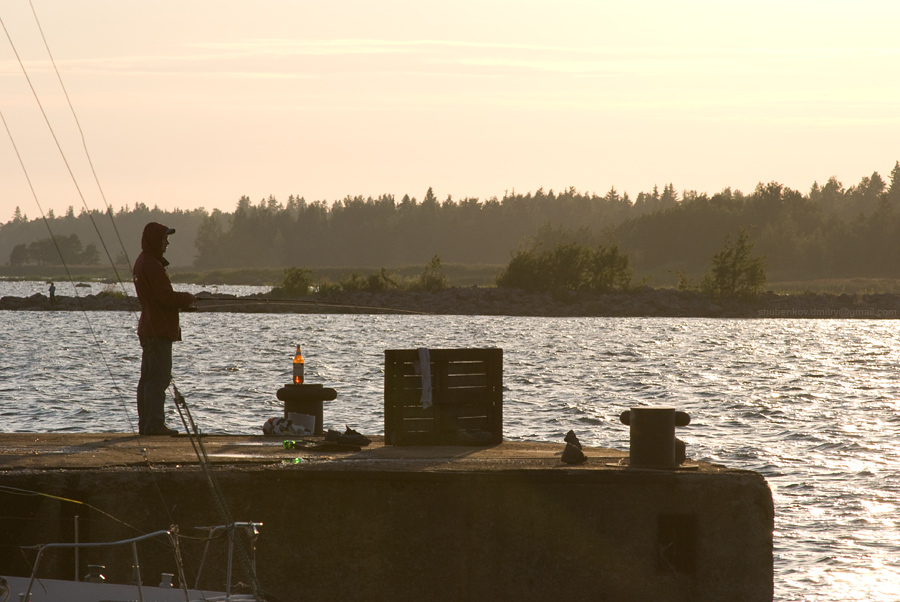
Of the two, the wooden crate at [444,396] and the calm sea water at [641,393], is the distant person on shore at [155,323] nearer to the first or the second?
the wooden crate at [444,396]

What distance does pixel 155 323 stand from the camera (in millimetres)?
11289

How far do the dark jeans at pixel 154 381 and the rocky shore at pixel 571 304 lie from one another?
81.0 meters

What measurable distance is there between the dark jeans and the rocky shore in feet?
266

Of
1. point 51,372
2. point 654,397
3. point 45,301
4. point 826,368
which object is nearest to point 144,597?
point 654,397

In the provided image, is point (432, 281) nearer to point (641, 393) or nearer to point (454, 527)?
point (641, 393)

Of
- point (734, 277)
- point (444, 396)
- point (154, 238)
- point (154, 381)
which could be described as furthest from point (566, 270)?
point (444, 396)

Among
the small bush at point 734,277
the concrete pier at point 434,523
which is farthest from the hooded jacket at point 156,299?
the small bush at point 734,277

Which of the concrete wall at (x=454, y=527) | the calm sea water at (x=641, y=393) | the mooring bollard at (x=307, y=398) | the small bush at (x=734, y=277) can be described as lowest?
the calm sea water at (x=641, y=393)

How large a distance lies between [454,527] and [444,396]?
2.35 m

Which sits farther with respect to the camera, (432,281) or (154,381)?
(432,281)

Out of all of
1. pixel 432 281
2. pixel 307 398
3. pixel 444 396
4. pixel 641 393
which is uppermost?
pixel 432 281

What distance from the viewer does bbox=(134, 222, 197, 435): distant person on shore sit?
37.0 ft

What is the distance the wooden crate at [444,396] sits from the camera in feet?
35.2

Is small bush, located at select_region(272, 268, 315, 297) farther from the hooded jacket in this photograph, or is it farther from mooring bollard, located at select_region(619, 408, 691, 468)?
mooring bollard, located at select_region(619, 408, 691, 468)
